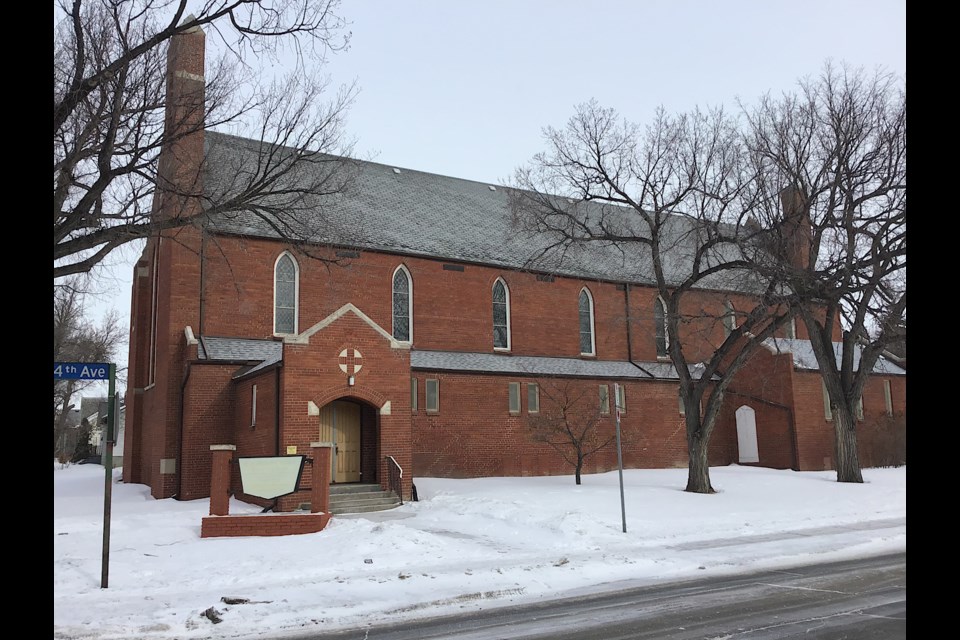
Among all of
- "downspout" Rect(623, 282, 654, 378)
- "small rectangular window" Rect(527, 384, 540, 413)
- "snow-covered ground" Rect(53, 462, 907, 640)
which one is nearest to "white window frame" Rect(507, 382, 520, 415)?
"small rectangular window" Rect(527, 384, 540, 413)

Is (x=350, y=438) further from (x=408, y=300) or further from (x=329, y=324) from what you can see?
(x=408, y=300)

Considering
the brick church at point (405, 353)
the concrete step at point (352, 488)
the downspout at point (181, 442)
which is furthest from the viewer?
the downspout at point (181, 442)

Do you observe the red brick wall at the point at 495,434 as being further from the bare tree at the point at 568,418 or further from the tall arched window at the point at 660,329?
the tall arched window at the point at 660,329

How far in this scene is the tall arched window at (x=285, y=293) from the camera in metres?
25.4

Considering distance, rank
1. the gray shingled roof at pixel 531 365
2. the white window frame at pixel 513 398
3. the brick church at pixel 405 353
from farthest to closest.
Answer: the white window frame at pixel 513 398, the gray shingled roof at pixel 531 365, the brick church at pixel 405 353

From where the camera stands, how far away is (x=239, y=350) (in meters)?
23.5

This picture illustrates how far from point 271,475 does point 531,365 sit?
14.0 metres

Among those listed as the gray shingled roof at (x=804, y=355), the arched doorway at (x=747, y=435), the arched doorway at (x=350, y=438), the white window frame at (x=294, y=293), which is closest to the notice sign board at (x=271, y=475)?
the arched doorway at (x=350, y=438)

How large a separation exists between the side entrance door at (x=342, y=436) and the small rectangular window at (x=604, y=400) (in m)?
11.1

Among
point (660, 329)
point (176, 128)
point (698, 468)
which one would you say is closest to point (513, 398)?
point (698, 468)

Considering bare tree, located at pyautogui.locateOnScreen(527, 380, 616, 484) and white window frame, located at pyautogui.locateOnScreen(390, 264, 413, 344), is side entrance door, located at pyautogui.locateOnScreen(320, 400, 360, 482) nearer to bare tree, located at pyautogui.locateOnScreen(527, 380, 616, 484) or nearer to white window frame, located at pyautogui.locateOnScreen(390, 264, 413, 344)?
white window frame, located at pyautogui.locateOnScreen(390, 264, 413, 344)

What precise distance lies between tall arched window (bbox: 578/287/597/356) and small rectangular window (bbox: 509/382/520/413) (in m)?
5.89
